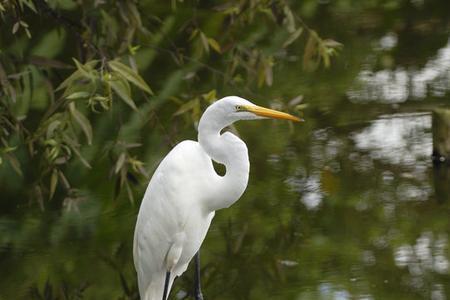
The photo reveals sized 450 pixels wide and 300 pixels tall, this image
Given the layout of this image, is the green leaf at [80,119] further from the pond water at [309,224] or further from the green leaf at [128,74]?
the pond water at [309,224]

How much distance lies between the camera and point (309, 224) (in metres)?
5.98

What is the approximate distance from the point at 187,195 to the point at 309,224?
1.76 meters

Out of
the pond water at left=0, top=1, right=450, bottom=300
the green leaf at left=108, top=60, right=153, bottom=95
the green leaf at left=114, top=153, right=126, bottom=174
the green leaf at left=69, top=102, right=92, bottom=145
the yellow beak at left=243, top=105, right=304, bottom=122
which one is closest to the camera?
the yellow beak at left=243, top=105, right=304, bottom=122

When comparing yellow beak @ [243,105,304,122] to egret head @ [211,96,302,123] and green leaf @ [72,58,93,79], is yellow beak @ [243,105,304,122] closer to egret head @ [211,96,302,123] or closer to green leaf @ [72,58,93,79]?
egret head @ [211,96,302,123]

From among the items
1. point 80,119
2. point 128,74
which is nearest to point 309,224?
point 80,119

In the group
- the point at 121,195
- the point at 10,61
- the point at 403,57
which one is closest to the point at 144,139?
the point at 121,195

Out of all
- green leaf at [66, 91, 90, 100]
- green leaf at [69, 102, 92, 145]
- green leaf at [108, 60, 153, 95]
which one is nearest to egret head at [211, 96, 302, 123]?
green leaf at [108, 60, 153, 95]

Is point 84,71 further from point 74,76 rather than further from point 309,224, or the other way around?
point 309,224

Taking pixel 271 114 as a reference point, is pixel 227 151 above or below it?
below

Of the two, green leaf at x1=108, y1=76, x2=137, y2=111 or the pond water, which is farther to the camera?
the pond water

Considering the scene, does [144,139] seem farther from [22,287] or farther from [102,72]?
[102,72]

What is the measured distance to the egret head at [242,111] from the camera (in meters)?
4.01

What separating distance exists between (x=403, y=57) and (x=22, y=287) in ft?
15.1

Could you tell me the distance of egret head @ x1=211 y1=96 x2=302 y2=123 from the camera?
4012 mm
